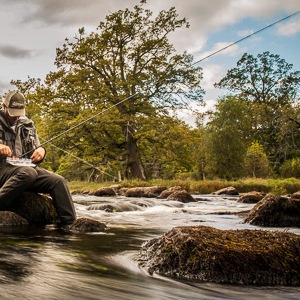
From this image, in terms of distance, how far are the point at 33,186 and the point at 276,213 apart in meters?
4.16

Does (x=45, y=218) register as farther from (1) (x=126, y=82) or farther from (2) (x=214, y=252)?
(1) (x=126, y=82)

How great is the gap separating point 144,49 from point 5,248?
2512 centimetres

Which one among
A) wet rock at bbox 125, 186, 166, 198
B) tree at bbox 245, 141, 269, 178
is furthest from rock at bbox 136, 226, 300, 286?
tree at bbox 245, 141, 269, 178

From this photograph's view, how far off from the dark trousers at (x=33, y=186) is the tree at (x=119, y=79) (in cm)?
1987

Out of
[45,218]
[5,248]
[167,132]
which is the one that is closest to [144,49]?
[167,132]

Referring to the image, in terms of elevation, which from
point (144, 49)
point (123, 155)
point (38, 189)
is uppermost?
point (144, 49)

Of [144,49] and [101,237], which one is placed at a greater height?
[144,49]

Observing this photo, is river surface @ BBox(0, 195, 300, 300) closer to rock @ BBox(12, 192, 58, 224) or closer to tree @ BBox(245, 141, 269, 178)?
rock @ BBox(12, 192, 58, 224)

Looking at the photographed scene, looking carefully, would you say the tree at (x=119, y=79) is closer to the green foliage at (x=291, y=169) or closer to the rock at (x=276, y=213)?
the green foliage at (x=291, y=169)

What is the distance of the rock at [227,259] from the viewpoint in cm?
298

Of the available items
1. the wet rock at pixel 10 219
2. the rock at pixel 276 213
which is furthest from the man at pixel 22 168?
the rock at pixel 276 213

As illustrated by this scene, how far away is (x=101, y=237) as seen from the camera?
5.07 metres

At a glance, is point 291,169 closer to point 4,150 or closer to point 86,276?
point 4,150

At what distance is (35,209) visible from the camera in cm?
625
